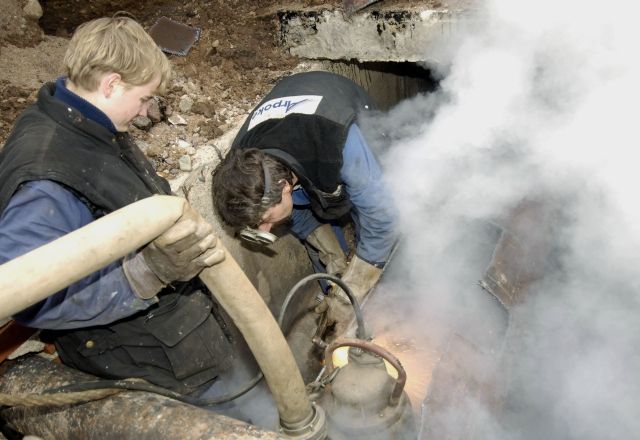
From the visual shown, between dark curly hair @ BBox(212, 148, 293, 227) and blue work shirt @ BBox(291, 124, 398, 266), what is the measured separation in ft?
1.40

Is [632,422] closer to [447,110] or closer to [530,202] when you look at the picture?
[530,202]

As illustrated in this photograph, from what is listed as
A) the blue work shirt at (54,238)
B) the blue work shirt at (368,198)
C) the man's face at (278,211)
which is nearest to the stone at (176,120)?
the man's face at (278,211)

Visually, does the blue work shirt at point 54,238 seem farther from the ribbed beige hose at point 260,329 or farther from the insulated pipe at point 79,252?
the insulated pipe at point 79,252

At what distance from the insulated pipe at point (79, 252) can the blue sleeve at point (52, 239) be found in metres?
0.63

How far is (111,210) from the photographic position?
7.55 feet

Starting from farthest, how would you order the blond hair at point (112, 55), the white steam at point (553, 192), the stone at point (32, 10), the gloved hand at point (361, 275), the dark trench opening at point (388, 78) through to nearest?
the dark trench opening at point (388, 78) < the stone at point (32, 10) < the gloved hand at point (361, 275) < the white steam at point (553, 192) < the blond hair at point (112, 55)

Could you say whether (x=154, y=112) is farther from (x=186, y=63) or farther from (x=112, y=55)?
(x=112, y=55)

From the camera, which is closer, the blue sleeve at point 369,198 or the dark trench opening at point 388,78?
the blue sleeve at point 369,198

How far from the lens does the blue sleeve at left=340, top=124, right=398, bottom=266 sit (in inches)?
140

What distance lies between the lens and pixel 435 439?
259 centimetres

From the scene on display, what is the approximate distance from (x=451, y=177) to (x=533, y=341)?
3.81 feet

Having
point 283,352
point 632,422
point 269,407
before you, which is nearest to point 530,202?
point 632,422

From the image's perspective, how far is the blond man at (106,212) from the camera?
2.00m

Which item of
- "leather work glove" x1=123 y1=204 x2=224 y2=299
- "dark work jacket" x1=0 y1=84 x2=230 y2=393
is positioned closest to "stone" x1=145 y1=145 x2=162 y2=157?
"dark work jacket" x1=0 y1=84 x2=230 y2=393
